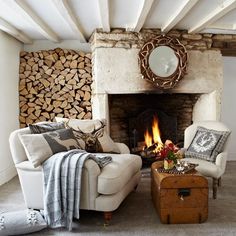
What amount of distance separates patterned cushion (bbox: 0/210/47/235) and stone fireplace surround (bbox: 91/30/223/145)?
198 centimetres

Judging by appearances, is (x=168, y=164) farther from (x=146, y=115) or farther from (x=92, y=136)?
(x=146, y=115)

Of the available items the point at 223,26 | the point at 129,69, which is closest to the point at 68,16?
the point at 129,69

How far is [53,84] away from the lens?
452cm

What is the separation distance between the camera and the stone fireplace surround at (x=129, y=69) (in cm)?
404

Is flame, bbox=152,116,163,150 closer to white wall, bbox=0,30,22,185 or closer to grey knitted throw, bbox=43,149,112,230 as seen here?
white wall, bbox=0,30,22,185

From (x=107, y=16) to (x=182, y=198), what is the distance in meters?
2.19

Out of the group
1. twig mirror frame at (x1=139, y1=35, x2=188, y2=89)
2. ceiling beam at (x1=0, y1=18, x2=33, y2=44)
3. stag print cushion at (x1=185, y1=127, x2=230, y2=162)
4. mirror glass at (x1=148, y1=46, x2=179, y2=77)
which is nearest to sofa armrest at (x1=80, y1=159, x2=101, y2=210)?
stag print cushion at (x1=185, y1=127, x2=230, y2=162)

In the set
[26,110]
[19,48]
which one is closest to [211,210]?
[26,110]

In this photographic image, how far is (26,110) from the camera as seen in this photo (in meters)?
4.50

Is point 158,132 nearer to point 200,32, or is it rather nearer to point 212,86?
point 212,86

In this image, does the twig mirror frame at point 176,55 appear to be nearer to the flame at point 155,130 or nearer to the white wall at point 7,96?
the flame at point 155,130

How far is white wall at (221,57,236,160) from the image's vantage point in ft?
15.9

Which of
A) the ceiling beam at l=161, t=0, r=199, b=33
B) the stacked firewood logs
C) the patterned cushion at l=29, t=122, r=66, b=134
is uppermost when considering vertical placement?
the ceiling beam at l=161, t=0, r=199, b=33

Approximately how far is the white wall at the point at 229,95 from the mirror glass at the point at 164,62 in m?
1.29
